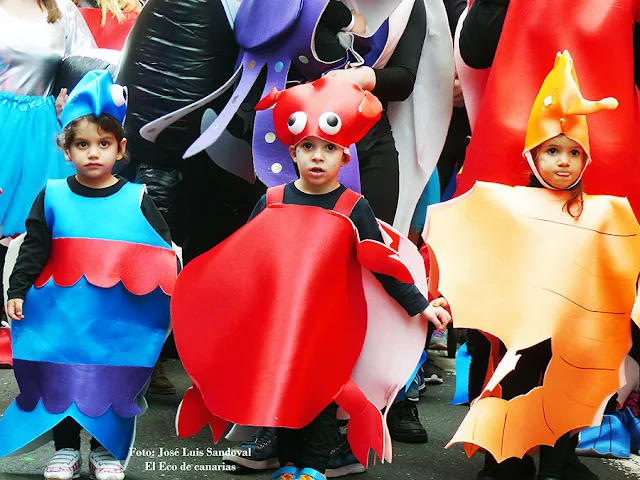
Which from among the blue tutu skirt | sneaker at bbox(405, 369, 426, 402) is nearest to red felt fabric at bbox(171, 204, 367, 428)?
sneaker at bbox(405, 369, 426, 402)

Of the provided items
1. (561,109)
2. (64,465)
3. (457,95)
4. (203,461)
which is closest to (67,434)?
(64,465)

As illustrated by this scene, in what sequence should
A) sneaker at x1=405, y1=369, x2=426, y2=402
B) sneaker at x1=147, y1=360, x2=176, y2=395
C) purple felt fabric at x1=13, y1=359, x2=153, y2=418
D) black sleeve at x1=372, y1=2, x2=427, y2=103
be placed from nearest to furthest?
purple felt fabric at x1=13, y1=359, x2=153, y2=418 < black sleeve at x1=372, y1=2, x2=427, y2=103 < sneaker at x1=405, y1=369, x2=426, y2=402 < sneaker at x1=147, y1=360, x2=176, y2=395

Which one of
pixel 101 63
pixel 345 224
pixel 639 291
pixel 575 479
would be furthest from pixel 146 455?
pixel 101 63

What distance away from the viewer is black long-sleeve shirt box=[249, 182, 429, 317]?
308 cm

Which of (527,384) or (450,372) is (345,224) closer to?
(527,384)

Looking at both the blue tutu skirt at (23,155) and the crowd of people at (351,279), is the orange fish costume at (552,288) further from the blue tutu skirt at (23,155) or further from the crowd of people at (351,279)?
the blue tutu skirt at (23,155)

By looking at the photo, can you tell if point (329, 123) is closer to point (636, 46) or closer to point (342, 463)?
point (636, 46)

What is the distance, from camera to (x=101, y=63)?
15.7 feet

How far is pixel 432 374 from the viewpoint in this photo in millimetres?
5238

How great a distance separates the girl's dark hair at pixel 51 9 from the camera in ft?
16.0

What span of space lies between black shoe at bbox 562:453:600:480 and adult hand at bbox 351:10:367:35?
65.3 inches

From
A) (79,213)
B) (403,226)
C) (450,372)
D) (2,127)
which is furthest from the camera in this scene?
(450,372)

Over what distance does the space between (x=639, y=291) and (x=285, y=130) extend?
117 centimetres

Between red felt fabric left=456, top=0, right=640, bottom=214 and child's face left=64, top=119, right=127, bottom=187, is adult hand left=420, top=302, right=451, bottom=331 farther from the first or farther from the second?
child's face left=64, top=119, right=127, bottom=187
